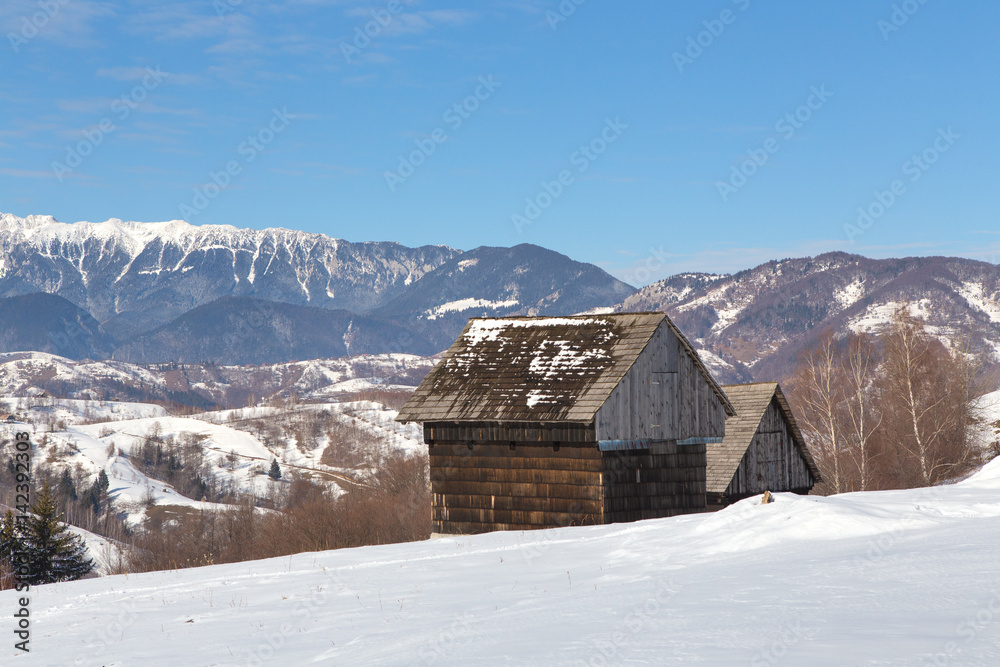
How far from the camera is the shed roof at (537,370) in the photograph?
89.7ft

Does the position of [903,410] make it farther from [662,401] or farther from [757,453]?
[662,401]

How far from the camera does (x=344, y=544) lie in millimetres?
68062

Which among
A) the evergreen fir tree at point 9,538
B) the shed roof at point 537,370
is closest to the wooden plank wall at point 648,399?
the shed roof at point 537,370

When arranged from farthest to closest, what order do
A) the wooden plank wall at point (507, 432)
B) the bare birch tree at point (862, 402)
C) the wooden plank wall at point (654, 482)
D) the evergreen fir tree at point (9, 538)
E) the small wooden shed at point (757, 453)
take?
the bare birch tree at point (862, 402), the evergreen fir tree at point (9, 538), the small wooden shed at point (757, 453), the wooden plank wall at point (507, 432), the wooden plank wall at point (654, 482)

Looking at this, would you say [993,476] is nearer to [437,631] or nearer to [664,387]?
[664,387]

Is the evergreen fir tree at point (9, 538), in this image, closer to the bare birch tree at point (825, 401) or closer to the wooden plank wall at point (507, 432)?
the wooden plank wall at point (507, 432)

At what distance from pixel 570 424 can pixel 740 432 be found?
12.1 m

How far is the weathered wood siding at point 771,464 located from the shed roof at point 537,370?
216 inches

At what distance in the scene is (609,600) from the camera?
11555mm

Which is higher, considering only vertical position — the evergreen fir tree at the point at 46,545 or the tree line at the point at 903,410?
the tree line at the point at 903,410

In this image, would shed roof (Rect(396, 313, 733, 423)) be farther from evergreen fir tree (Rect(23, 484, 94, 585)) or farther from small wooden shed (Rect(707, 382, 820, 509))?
evergreen fir tree (Rect(23, 484, 94, 585))

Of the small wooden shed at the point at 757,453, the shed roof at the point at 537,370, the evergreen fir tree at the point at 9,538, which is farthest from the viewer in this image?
the evergreen fir tree at the point at 9,538

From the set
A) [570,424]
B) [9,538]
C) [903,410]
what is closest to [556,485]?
[570,424]

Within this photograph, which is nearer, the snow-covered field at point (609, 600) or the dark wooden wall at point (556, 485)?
the snow-covered field at point (609, 600)
